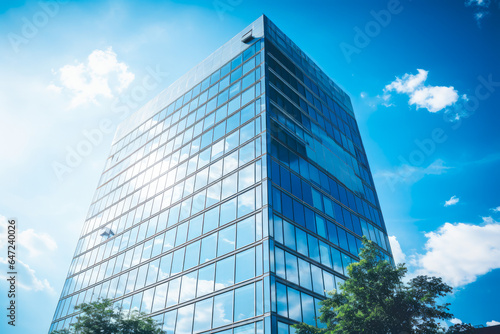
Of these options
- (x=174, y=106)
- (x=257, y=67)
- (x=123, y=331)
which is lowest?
(x=123, y=331)

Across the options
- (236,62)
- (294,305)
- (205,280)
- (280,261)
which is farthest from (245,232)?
(236,62)

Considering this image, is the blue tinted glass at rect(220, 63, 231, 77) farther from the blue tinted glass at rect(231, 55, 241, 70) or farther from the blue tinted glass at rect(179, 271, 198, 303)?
the blue tinted glass at rect(179, 271, 198, 303)

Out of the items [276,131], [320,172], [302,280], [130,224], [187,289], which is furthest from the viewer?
[130,224]

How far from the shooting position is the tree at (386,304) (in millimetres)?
15875

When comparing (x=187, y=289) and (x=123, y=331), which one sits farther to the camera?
(x=187, y=289)

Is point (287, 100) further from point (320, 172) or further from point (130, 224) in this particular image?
point (130, 224)

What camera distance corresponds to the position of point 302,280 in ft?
77.6

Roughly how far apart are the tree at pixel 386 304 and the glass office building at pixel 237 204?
5226mm

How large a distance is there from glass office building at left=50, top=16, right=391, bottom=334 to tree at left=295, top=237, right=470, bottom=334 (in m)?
5.23

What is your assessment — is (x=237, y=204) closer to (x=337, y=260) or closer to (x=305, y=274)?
(x=305, y=274)

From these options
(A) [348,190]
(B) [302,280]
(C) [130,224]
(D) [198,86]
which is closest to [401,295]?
(B) [302,280]

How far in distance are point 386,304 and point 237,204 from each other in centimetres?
1382

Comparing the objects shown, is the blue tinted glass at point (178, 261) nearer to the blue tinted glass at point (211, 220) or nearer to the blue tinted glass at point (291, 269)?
the blue tinted glass at point (211, 220)

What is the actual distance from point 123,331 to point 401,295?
53.5ft
